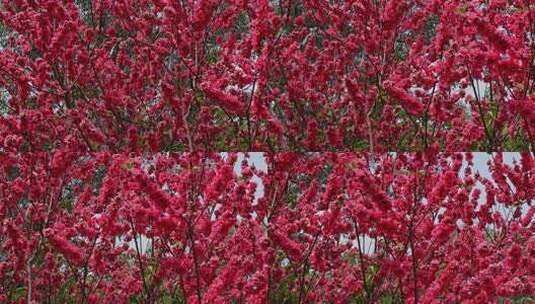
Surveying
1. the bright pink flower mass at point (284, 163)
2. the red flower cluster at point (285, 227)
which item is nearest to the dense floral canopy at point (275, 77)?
the bright pink flower mass at point (284, 163)

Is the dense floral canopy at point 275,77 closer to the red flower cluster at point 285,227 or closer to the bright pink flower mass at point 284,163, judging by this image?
the bright pink flower mass at point 284,163

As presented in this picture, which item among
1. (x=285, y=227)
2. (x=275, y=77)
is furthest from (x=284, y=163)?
(x=275, y=77)

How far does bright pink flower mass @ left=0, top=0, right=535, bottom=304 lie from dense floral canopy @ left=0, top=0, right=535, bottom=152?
1 cm

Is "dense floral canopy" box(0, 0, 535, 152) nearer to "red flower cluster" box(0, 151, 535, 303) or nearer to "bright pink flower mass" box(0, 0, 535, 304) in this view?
"bright pink flower mass" box(0, 0, 535, 304)

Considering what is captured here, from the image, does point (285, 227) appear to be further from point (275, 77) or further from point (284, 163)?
point (275, 77)

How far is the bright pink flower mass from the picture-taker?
3.05m

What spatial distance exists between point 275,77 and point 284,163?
524 mm

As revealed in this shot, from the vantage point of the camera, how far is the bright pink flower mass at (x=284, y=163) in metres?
3.05

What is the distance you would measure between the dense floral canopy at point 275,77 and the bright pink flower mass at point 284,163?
11 millimetres

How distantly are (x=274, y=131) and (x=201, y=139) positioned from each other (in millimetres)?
357

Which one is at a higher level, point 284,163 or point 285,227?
point 284,163

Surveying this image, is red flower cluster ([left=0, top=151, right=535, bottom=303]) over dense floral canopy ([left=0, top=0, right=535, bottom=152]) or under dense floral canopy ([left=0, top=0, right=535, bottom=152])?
under

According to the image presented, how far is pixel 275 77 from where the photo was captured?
3.51 metres

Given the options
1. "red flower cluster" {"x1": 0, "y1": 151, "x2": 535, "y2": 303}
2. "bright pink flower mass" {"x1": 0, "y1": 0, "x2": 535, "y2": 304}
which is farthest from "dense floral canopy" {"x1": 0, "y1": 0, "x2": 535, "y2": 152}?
"red flower cluster" {"x1": 0, "y1": 151, "x2": 535, "y2": 303}
